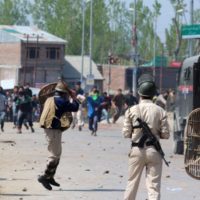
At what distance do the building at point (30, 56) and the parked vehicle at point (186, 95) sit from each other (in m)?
62.1

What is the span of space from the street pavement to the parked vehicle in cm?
52

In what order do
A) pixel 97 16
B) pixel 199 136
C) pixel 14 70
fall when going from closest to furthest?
pixel 199 136 < pixel 14 70 < pixel 97 16

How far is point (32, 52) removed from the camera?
91000mm

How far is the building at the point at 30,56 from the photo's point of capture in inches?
3506

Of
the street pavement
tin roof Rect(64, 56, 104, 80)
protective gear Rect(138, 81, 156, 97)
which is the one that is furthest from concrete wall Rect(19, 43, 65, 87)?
protective gear Rect(138, 81, 156, 97)

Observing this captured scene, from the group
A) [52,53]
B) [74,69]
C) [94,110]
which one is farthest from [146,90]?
[74,69]

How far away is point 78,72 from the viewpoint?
97188 mm

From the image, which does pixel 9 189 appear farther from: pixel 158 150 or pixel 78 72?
pixel 78 72

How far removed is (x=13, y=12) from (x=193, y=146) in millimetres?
121448

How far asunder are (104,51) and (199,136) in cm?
11869

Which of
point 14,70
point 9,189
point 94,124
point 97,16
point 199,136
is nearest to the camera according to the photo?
point 199,136

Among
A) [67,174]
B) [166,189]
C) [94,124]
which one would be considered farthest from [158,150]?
[94,124]

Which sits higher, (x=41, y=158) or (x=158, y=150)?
(x=158, y=150)

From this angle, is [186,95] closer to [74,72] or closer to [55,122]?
[55,122]
